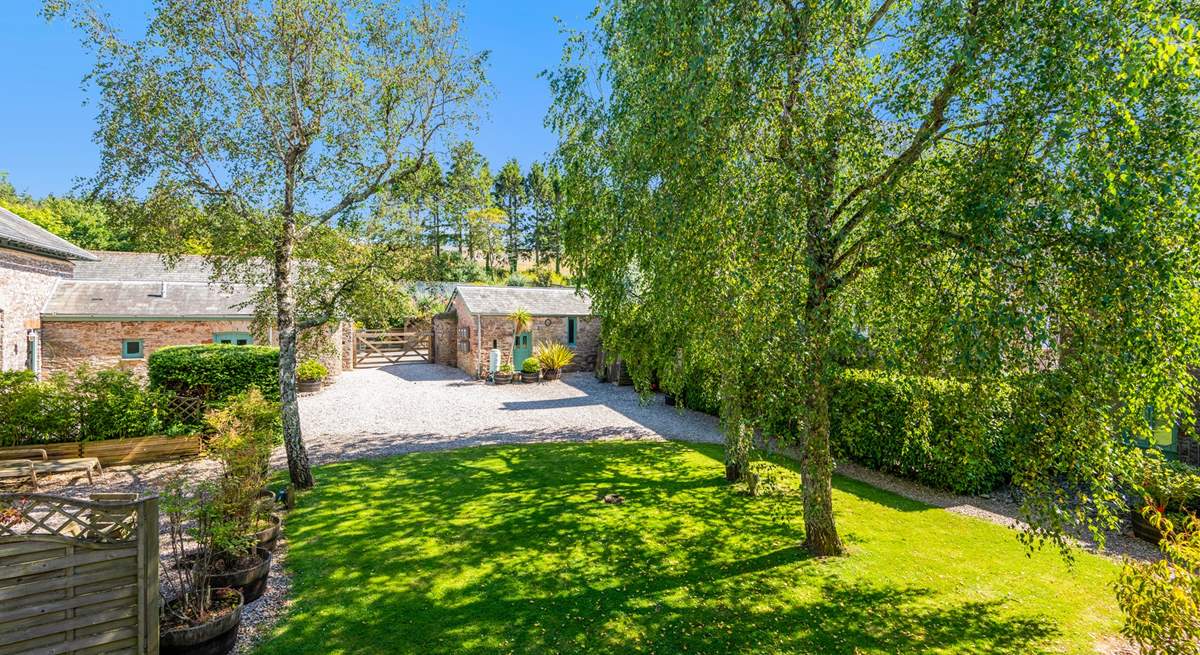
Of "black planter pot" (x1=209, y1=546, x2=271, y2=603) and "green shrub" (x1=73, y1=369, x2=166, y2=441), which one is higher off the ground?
"green shrub" (x1=73, y1=369, x2=166, y2=441)

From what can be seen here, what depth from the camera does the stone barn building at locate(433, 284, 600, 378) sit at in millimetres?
22594

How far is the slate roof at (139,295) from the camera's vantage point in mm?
16750

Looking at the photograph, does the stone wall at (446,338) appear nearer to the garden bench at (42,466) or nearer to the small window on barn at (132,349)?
the small window on barn at (132,349)

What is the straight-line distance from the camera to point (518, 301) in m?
24.0

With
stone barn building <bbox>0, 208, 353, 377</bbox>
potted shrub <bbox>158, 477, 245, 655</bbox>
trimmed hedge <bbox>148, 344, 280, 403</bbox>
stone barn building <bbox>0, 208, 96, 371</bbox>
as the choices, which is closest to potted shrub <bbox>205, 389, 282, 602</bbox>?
potted shrub <bbox>158, 477, 245, 655</bbox>

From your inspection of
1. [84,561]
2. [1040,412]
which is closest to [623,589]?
[1040,412]

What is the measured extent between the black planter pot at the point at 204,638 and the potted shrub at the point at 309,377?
15.9m

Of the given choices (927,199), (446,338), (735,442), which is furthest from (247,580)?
(446,338)

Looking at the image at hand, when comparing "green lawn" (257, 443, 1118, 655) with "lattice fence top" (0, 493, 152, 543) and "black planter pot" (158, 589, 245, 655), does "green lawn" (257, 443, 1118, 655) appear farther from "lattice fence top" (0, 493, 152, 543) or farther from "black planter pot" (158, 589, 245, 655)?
"lattice fence top" (0, 493, 152, 543)

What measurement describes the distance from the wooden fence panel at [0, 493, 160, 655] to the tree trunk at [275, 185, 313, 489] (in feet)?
14.1

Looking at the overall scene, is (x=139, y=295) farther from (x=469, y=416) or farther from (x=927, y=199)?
(x=927, y=199)

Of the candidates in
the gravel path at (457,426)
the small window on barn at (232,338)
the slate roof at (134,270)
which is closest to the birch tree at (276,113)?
the gravel path at (457,426)

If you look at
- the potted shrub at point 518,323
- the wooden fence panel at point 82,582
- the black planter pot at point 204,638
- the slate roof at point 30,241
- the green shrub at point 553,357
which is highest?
the slate roof at point 30,241

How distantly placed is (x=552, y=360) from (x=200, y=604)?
17.6 meters
